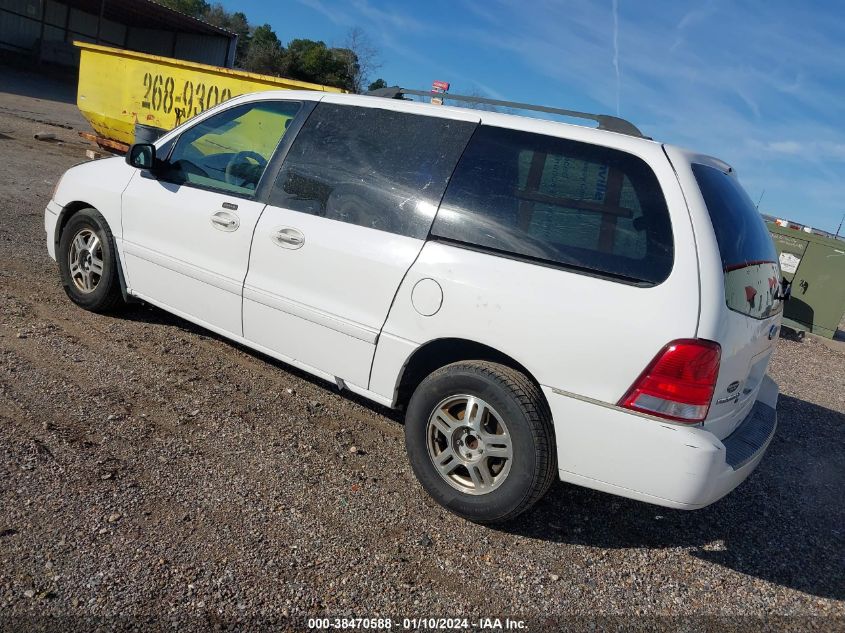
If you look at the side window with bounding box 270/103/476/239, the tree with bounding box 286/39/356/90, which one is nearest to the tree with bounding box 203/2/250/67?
the tree with bounding box 286/39/356/90

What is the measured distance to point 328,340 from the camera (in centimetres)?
368

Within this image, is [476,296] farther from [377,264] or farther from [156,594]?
[156,594]

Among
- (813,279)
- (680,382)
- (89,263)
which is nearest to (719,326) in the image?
(680,382)

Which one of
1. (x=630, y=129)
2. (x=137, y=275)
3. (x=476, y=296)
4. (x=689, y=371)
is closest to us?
(x=689, y=371)

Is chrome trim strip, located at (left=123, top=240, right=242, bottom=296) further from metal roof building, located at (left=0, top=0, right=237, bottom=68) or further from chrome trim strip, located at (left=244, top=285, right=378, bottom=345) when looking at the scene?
metal roof building, located at (left=0, top=0, right=237, bottom=68)

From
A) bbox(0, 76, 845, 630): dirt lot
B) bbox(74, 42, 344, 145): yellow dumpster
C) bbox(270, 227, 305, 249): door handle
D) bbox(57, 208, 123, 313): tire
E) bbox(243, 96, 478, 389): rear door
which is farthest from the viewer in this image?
bbox(74, 42, 344, 145): yellow dumpster

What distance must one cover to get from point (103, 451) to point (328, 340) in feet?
4.04

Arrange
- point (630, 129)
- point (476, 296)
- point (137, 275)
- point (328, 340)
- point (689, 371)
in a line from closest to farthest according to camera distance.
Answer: point (689, 371) → point (476, 296) → point (630, 129) → point (328, 340) → point (137, 275)

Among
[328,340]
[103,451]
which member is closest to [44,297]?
[103,451]

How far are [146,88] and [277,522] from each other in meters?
11.6

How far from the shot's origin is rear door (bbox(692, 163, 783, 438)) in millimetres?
2861

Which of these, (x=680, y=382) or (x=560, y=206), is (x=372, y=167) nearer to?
(x=560, y=206)

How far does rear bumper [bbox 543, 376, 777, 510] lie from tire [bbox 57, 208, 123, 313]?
11.0 ft

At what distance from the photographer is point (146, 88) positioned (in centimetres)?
1238
